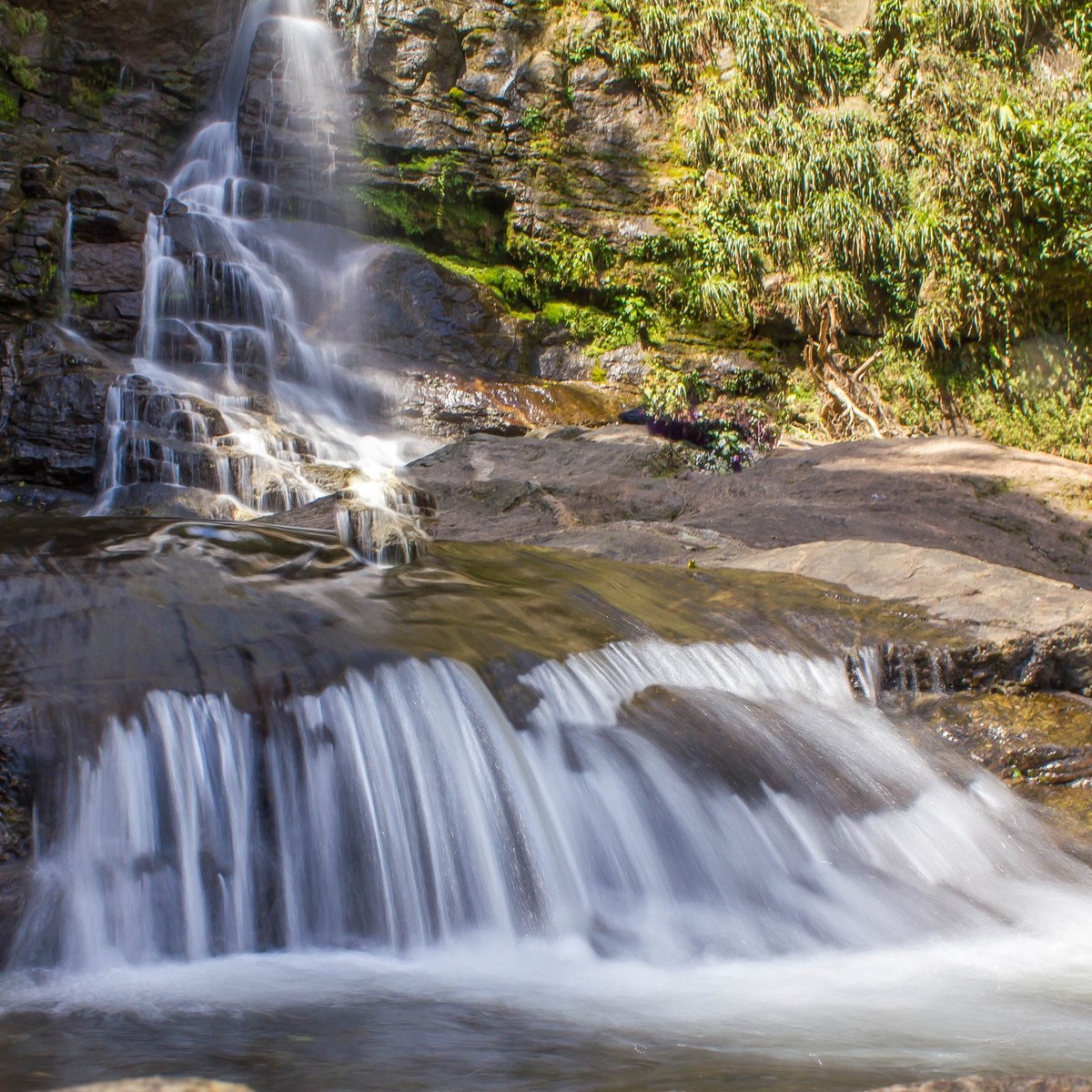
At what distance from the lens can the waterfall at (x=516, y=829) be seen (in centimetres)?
336

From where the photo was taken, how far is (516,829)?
3.91 m

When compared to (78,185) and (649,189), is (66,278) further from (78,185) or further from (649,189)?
(649,189)

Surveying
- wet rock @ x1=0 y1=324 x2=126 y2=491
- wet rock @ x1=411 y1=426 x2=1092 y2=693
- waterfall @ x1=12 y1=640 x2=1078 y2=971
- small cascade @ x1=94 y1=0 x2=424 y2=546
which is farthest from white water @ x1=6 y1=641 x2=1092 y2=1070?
wet rock @ x1=0 y1=324 x2=126 y2=491

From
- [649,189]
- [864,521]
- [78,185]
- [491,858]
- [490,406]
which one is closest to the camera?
[491,858]

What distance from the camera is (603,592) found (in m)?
5.80

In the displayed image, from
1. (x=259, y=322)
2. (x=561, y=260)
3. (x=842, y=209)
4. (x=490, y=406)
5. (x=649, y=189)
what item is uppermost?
(x=649, y=189)

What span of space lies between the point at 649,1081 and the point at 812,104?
19315 millimetres

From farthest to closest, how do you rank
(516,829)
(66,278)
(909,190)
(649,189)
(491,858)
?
1. (649,189)
2. (909,190)
3. (66,278)
4. (516,829)
5. (491,858)

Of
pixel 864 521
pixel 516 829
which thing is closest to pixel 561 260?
pixel 864 521

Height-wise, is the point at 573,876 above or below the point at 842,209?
below

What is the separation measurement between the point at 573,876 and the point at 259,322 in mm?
11545

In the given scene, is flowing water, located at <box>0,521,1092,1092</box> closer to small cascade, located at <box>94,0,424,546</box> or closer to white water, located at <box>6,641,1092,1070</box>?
white water, located at <box>6,641,1092,1070</box>

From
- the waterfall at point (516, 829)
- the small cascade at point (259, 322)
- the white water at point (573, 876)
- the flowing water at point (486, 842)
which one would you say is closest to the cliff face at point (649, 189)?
the small cascade at point (259, 322)

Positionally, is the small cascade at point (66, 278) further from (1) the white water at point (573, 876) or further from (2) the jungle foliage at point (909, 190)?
(1) the white water at point (573, 876)
